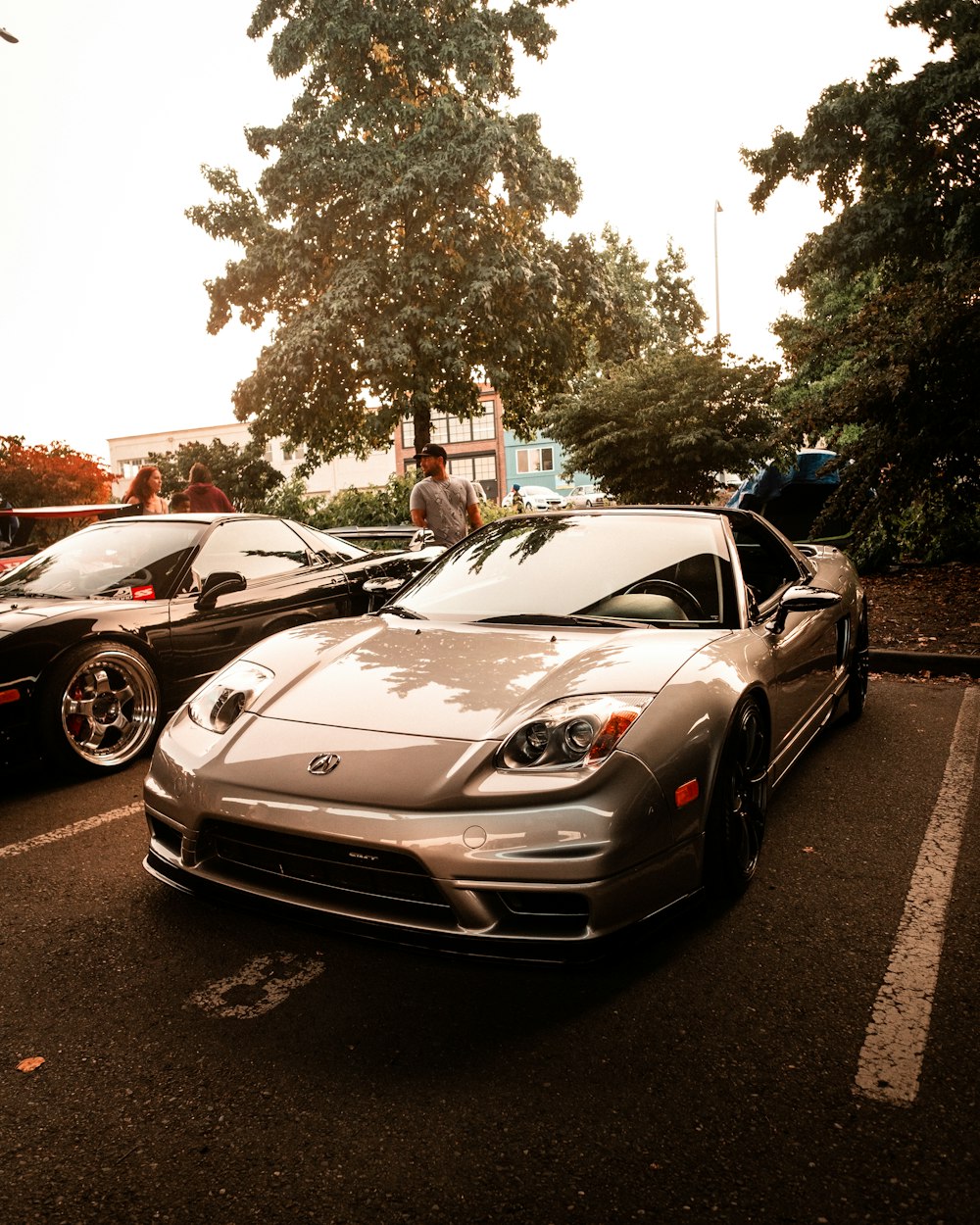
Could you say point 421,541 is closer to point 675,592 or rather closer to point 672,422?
point 675,592

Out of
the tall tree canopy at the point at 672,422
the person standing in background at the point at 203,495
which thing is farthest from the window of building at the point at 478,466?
the person standing in background at the point at 203,495

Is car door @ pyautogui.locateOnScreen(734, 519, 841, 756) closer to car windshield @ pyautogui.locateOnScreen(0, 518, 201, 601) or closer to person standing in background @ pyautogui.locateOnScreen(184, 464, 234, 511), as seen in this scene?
car windshield @ pyautogui.locateOnScreen(0, 518, 201, 601)

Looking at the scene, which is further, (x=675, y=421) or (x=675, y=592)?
(x=675, y=421)

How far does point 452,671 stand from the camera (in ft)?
10.1

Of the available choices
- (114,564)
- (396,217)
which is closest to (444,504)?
(114,564)

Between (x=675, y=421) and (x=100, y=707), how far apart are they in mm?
11446

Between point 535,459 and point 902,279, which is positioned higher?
point 902,279

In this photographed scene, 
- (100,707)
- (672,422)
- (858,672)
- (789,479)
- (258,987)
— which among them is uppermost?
(672,422)

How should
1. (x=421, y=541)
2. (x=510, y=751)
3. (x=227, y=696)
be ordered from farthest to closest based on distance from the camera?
(x=421, y=541) < (x=227, y=696) < (x=510, y=751)

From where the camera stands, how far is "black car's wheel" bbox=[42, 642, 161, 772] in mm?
4676

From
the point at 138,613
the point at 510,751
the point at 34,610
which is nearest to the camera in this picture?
the point at 510,751

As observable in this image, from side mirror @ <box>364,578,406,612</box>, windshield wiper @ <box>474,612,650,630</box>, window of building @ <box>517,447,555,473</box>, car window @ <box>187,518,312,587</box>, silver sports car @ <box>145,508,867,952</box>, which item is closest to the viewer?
silver sports car @ <box>145,508,867,952</box>

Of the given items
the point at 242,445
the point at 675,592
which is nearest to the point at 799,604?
the point at 675,592

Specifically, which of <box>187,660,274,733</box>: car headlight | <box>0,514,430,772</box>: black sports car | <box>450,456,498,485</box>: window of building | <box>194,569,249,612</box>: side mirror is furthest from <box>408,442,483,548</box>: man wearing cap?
<box>450,456,498,485</box>: window of building
